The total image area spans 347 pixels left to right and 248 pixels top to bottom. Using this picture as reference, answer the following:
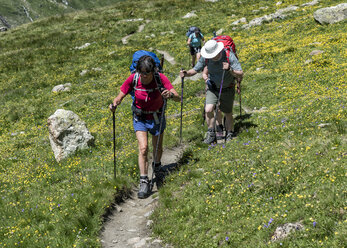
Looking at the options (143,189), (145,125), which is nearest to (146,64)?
(145,125)

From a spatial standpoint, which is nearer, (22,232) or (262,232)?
(262,232)

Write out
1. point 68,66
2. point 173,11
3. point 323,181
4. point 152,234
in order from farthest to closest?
point 173,11 → point 68,66 → point 152,234 → point 323,181

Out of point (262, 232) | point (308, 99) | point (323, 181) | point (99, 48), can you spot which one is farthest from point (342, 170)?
point (99, 48)

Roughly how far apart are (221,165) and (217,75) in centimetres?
326

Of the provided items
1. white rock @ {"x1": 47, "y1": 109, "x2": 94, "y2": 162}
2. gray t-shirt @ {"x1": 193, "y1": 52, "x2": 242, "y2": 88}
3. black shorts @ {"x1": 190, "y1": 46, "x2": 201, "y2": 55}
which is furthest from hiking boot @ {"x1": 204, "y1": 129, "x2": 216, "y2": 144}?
black shorts @ {"x1": 190, "y1": 46, "x2": 201, "y2": 55}

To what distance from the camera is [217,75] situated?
10.4 m

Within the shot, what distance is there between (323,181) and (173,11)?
4798 centimetres

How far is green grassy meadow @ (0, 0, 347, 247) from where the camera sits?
246 inches

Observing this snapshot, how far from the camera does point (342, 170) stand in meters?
6.39

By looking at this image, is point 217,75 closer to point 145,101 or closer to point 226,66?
point 226,66

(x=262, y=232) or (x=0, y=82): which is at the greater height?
(x=262, y=232)

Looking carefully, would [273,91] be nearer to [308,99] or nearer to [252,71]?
[308,99]

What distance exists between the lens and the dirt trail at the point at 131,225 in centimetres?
730

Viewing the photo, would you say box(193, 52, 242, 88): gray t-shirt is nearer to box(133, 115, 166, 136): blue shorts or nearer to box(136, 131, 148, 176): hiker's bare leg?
box(133, 115, 166, 136): blue shorts
